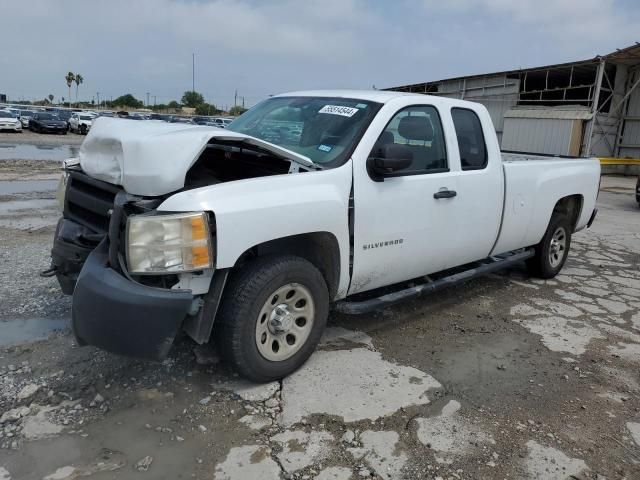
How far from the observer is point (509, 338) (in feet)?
14.6

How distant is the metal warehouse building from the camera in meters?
21.5

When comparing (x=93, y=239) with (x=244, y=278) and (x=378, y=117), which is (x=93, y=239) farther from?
(x=378, y=117)

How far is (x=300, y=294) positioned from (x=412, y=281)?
160 cm

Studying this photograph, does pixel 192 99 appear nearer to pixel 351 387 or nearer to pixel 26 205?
pixel 26 205

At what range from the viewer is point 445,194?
A: 4.18 m

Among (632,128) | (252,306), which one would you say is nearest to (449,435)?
(252,306)

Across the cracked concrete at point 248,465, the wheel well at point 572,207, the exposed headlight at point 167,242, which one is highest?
the exposed headlight at point 167,242

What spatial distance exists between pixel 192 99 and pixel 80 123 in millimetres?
51476

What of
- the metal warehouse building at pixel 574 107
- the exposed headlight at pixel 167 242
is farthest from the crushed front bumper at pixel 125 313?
the metal warehouse building at pixel 574 107

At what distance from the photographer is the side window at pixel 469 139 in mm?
4508

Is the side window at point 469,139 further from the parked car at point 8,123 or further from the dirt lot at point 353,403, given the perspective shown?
the parked car at point 8,123

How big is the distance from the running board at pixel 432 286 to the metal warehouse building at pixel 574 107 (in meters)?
18.3

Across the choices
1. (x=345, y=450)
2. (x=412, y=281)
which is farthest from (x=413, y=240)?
(x=345, y=450)

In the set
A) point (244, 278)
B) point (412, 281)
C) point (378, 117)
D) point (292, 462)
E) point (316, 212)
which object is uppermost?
point (378, 117)
